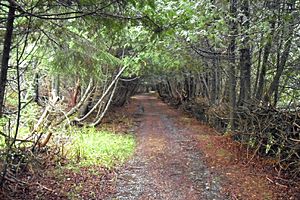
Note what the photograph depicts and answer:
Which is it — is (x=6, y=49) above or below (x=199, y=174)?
above

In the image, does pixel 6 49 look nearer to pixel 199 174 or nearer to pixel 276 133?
pixel 199 174

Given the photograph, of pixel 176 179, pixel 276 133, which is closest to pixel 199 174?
pixel 176 179

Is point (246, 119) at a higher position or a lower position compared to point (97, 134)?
higher

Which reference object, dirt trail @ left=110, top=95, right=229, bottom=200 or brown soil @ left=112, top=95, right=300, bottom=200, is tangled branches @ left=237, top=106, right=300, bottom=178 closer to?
brown soil @ left=112, top=95, right=300, bottom=200

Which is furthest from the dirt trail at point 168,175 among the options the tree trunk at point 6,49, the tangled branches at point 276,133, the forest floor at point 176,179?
the tree trunk at point 6,49

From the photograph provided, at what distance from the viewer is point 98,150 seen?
35.1 ft

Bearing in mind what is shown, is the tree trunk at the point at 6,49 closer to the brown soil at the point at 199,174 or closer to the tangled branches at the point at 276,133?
the brown soil at the point at 199,174

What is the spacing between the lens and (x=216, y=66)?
620 inches

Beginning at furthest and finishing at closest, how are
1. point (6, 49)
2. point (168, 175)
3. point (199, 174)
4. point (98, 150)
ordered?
point (98, 150) → point (199, 174) → point (168, 175) → point (6, 49)

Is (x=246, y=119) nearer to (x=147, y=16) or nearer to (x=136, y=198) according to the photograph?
(x=136, y=198)

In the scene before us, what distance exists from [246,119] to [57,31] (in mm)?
6646

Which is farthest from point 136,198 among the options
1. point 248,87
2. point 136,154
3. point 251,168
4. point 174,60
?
point 174,60

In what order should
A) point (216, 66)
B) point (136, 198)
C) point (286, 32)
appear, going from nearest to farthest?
1. point (136, 198)
2. point (286, 32)
3. point (216, 66)

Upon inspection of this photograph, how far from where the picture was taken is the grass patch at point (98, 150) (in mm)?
9170
